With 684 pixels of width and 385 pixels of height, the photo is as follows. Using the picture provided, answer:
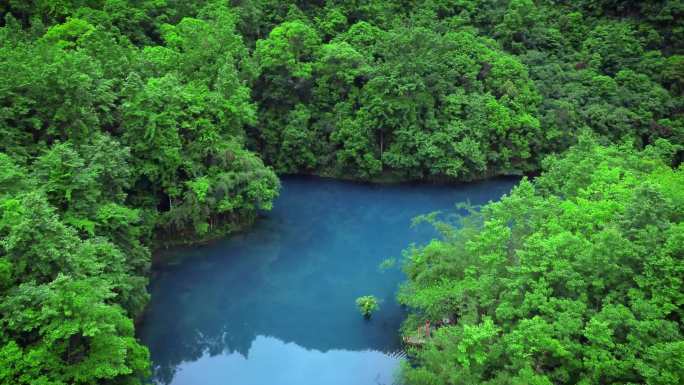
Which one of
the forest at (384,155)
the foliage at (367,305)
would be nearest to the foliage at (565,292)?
the forest at (384,155)

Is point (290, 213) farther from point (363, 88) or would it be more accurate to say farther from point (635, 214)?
point (635, 214)

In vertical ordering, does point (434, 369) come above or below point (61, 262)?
below

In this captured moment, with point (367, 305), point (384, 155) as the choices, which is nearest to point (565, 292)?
point (367, 305)

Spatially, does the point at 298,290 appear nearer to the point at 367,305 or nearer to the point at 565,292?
the point at 367,305

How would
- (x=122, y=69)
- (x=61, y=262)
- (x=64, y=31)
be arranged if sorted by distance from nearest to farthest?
1. (x=61, y=262)
2. (x=122, y=69)
3. (x=64, y=31)

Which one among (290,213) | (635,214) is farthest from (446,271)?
(290,213)

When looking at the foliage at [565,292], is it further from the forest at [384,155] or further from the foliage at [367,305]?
the foliage at [367,305]
